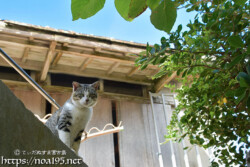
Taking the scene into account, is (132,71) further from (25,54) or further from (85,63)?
(25,54)

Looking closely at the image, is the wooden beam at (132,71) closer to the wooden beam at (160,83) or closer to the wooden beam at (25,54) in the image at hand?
the wooden beam at (160,83)

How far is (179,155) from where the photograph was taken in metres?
4.92

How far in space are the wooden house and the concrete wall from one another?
2.84 meters

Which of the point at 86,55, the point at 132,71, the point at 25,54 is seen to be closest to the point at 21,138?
the point at 86,55

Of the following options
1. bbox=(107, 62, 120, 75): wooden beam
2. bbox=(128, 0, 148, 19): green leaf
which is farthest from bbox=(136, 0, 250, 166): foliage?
bbox=(107, 62, 120, 75): wooden beam

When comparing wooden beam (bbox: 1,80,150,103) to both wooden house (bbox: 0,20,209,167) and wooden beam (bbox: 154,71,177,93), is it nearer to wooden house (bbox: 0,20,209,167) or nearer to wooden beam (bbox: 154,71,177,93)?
wooden house (bbox: 0,20,209,167)

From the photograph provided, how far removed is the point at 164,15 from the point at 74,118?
2.10 metres

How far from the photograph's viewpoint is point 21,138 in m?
1.00

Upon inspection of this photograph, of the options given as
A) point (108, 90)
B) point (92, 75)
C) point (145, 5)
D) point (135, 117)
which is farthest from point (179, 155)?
point (145, 5)

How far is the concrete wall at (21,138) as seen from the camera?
0.92 metres

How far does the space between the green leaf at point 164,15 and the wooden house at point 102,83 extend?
11.2 feet

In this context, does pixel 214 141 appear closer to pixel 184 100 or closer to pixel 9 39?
pixel 184 100

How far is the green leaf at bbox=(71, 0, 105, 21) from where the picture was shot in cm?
58

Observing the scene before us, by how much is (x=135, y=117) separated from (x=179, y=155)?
3.51 feet
